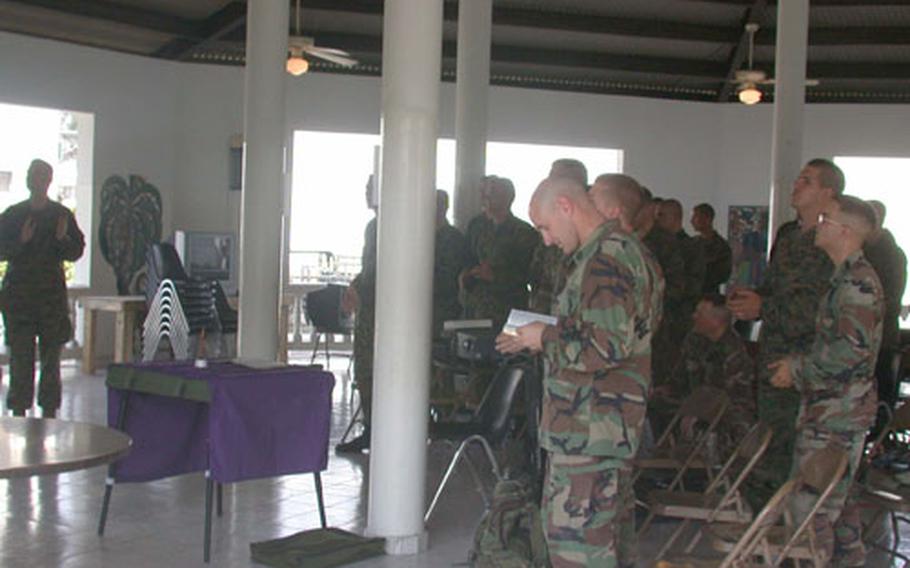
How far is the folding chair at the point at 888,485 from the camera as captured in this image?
4.77 meters

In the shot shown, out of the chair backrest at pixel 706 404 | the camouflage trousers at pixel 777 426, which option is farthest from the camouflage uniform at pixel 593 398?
the chair backrest at pixel 706 404

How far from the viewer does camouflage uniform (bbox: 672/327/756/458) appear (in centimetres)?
580

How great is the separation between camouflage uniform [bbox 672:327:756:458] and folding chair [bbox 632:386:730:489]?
20 centimetres

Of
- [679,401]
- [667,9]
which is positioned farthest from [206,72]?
[679,401]

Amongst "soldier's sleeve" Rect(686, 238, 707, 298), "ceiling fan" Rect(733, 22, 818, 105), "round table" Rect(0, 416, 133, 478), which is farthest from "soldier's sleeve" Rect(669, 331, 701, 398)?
"ceiling fan" Rect(733, 22, 818, 105)

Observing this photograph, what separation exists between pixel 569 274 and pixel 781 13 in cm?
740

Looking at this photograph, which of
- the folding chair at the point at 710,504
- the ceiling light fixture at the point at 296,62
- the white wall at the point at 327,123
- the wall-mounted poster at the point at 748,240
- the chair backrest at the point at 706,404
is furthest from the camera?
the wall-mounted poster at the point at 748,240

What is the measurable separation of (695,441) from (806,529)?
1736mm

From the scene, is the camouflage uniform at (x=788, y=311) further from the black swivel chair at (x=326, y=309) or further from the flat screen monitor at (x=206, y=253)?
the flat screen monitor at (x=206, y=253)

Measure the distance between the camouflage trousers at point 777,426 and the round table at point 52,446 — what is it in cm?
292

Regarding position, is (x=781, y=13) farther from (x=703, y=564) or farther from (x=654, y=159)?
(x=703, y=564)

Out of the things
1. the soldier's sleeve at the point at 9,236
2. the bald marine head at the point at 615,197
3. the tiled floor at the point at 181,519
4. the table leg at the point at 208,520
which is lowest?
the tiled floor at the point at 181,519

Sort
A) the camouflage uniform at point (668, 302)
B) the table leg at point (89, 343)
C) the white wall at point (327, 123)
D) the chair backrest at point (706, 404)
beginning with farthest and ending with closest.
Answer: the white wall at point (327, 123), the table leg at point (89, 343), the camouflage uniform at point (668, 302), the chair backrest at point (706, 404)

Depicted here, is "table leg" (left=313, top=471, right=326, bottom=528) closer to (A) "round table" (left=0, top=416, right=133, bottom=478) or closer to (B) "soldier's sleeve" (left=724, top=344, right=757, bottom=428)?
(A) "round table" (left=0, top=416, right=133, bottom=478)
